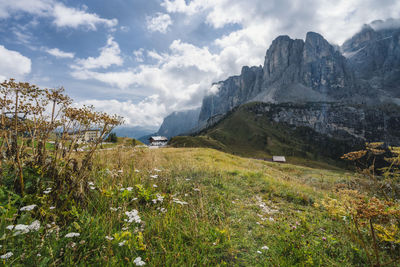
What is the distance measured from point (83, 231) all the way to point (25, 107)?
338 centimetres

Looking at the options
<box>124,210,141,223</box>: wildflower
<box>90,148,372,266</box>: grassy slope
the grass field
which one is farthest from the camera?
<box>90,148,372,266</box>: grassy slope

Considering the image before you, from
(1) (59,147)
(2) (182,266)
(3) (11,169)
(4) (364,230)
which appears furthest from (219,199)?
(3) (11,169)

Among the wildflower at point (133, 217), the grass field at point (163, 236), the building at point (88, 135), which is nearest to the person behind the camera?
the grass field at point (163, 236)

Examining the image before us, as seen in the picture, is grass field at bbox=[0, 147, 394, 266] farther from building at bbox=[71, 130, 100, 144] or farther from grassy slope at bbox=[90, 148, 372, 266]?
building at bbox=[71, 130, 100, 144]

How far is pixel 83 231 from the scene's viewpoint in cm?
352

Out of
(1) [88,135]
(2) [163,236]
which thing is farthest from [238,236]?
(1) [88,135]

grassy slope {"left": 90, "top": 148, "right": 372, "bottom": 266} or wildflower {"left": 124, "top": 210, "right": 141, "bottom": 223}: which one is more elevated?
wildflower {"left": 124, "top": 210, "right": 141, "bottom": 223}

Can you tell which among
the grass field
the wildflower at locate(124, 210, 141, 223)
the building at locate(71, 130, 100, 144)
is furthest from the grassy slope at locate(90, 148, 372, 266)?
the building at locate(71, 130, 100, 144)

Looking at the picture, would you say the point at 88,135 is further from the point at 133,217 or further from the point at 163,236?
the point at 163,236

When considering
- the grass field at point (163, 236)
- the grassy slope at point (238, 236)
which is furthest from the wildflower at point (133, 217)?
the grassy slope at point (238, 236)

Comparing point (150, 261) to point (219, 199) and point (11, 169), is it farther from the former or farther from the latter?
point (11, 169)

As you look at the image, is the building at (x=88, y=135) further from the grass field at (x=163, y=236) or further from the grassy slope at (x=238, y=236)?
the grassy slope at (x=238, y=236)

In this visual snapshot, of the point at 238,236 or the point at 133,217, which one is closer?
the point at 133,217

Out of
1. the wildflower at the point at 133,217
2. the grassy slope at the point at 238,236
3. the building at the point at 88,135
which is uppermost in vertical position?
the building at the point at 88,135
